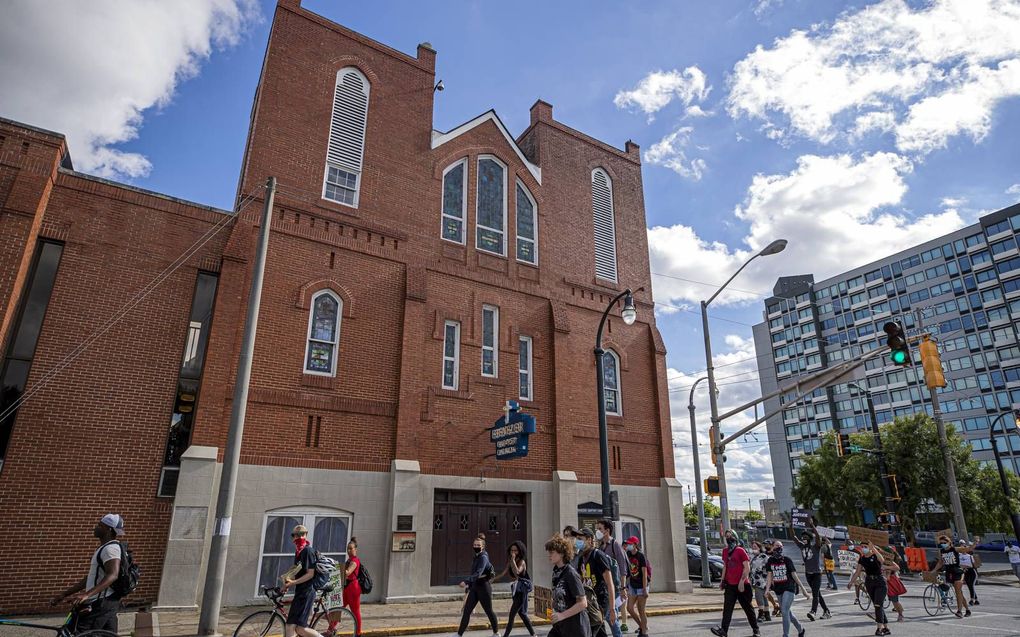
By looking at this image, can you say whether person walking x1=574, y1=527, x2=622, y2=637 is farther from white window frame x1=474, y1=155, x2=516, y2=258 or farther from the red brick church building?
white window frame x1=474, y1=155, x2=516, y2=258

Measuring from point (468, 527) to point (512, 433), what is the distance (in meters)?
3.27

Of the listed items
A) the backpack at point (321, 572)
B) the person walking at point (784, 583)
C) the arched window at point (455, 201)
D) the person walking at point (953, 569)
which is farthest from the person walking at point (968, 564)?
the arched window at point (455, 201)

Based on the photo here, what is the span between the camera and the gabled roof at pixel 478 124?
20.1 m


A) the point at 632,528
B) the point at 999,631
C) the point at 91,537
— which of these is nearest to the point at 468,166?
the point at 632,528

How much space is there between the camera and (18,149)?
13.5 meters

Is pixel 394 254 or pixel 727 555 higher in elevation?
pixel 394 254

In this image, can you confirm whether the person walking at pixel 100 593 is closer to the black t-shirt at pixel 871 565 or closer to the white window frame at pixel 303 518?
the white window frame at pixel 303 518

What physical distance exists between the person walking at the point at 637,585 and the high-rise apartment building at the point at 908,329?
56018 mm

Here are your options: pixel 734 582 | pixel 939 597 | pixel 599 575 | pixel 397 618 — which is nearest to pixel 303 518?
pixel 397 618

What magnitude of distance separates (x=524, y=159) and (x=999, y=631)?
18.3 metres

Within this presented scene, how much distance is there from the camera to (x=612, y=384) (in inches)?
827

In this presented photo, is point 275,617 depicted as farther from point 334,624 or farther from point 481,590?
point 481,590

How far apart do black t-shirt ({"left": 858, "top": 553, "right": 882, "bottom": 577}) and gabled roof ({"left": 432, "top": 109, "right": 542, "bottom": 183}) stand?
1556 cm

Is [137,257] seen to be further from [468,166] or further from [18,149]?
[468,166]
